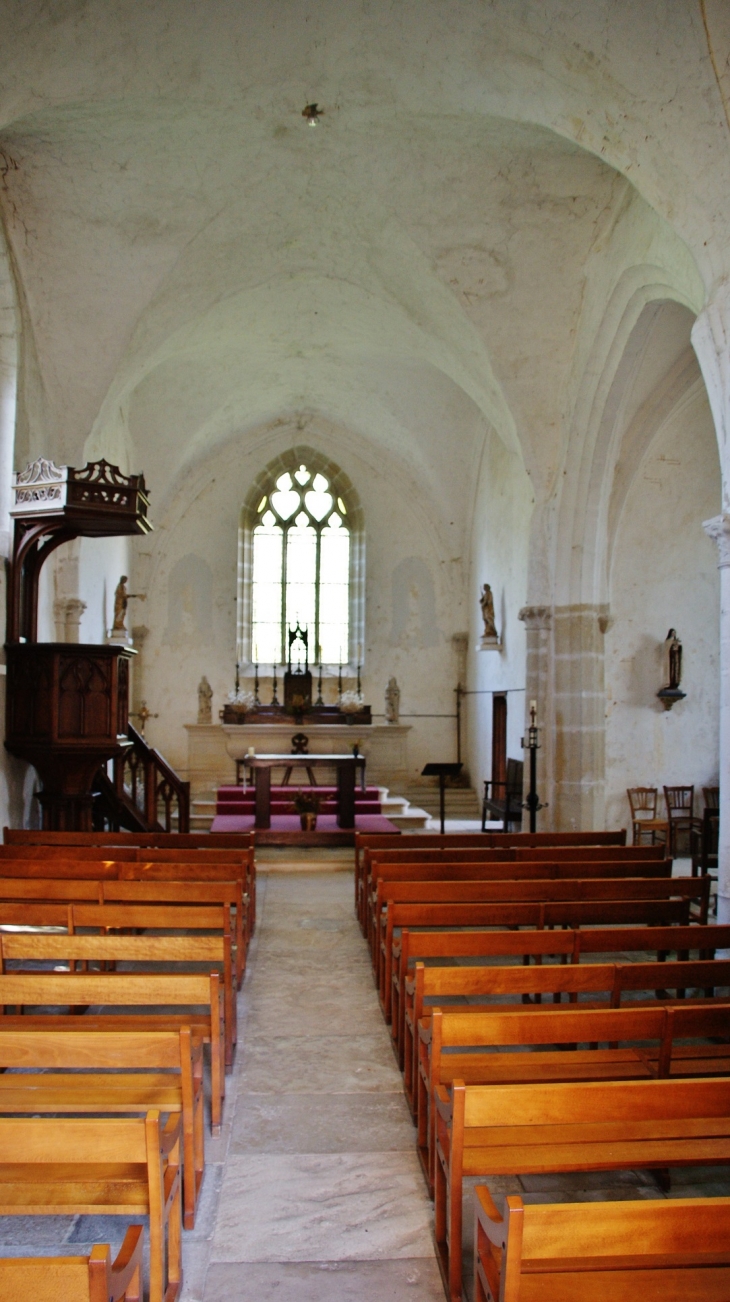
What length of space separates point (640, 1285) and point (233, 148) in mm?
9910

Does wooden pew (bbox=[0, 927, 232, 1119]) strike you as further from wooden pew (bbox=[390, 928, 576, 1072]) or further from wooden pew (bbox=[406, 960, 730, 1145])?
wooden pew (bbox=[406, 960, 730, 1145])

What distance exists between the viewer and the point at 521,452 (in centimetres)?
1160

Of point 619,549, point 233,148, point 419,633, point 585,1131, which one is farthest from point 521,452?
point 585,1131

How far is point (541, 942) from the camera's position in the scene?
427 centimetres

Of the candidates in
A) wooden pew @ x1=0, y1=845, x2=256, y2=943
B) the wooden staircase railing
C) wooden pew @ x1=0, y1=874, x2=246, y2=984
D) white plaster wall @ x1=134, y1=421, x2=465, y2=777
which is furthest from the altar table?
wooden pew @ x1=0, y1=874, x2=246, y2=984

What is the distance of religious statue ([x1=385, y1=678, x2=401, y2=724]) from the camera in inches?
681

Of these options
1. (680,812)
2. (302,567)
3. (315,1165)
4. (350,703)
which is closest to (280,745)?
(350,703)

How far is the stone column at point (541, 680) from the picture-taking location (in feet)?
37.4

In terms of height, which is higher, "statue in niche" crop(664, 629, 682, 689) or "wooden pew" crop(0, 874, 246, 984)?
"statue in niche" crop(664, 629, 682, 689)

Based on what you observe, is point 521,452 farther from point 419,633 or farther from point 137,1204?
point 137,1204

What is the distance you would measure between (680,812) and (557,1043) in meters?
9.39

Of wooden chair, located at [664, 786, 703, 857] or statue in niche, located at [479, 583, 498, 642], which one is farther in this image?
statue in niche, located at [479, 583, 498, 642]

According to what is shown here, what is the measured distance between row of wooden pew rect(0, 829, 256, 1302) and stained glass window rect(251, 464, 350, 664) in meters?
12.5

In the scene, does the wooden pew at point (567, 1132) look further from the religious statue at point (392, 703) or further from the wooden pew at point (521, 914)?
the religious statue at point (392, 703)
